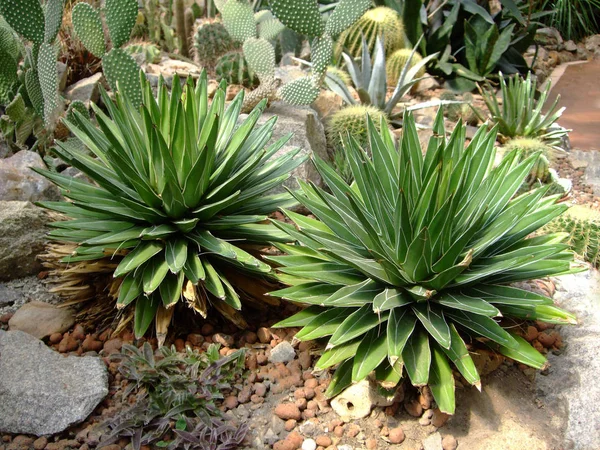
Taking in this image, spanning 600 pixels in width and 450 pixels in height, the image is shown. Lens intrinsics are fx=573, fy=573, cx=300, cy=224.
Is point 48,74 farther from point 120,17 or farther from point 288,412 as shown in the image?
point 288,412

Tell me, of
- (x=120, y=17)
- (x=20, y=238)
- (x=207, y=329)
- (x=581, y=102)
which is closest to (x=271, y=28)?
(x=120, y=17)

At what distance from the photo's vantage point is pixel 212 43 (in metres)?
6.26

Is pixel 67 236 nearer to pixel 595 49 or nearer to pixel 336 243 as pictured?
pixel 336 243

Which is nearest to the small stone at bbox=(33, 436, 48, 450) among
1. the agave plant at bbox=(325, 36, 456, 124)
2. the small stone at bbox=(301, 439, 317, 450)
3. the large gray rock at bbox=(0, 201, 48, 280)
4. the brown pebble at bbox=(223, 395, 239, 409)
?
the brown pebble at bbox=(223, 395, 239, 409)

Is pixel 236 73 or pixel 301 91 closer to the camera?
pixel 301 91

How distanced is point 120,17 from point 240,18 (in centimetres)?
124

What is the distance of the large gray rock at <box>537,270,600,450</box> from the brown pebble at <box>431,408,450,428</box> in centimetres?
48

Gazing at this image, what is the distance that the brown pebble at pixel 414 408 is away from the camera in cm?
236

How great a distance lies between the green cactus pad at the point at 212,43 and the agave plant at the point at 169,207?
11.5 ft

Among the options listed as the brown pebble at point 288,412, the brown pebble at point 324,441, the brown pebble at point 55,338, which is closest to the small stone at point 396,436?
the brown pebble at point 324,441

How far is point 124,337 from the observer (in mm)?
2746

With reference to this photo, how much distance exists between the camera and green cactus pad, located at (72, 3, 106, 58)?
3535 mm

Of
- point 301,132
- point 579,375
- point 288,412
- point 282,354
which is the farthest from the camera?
point 301,132

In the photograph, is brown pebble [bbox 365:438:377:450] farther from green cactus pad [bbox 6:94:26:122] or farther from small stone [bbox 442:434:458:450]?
green cactus pad [bbox 6:94:26:122]
